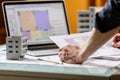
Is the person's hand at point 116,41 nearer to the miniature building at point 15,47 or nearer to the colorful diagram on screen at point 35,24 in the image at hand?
the colorful diagram on screen at point 35,24

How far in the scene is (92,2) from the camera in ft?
8.82

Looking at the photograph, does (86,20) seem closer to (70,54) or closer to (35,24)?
(35,24)

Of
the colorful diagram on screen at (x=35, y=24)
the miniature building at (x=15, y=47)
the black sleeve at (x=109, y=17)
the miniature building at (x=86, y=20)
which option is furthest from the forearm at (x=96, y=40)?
the miniature building at (x=86, y=20)

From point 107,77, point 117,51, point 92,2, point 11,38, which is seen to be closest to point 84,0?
point 92,2

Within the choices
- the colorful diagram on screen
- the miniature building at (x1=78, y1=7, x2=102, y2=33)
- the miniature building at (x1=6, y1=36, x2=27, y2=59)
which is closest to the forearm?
the miniature building at (x1=6, y1=36, x2=27, y2=59)

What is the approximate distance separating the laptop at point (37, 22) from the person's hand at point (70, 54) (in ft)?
0.60

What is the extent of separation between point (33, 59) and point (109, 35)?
0.38 m

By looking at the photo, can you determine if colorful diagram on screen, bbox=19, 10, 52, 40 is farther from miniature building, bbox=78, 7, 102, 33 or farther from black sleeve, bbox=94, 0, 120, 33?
black sleeve, bbox=94, 0, 120, 33

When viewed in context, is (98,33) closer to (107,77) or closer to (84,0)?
(107,77)

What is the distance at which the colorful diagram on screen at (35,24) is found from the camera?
5.01 feet

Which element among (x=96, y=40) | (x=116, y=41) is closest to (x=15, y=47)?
(x=96, y=40)

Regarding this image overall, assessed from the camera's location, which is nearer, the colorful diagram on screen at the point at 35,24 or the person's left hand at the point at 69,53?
the person's left hand at the point at 69,53

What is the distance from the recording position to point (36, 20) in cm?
156

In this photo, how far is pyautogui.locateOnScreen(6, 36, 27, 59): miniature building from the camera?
126cm
